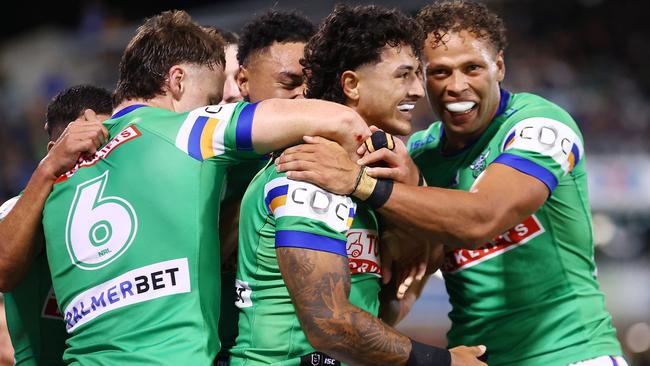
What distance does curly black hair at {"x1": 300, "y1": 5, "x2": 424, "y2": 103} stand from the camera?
4.17 metres

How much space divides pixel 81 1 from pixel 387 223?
57.7ft

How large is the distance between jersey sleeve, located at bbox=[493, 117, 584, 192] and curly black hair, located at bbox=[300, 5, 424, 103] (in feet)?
2.25

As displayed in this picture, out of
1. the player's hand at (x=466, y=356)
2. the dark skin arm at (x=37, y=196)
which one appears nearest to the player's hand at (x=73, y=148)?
the dark skin arm at (x=37, y=196)

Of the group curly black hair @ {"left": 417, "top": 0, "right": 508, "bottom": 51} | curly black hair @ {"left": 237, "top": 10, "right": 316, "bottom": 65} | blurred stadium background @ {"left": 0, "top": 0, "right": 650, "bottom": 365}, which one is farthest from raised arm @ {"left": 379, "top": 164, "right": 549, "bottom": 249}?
blurred stadium background @ {"left": 0, "top": 0, "right": 650, "bottom": 365}

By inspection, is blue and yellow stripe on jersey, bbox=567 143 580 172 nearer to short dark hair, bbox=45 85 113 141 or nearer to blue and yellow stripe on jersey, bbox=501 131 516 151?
blue and yellow stripe on jersey, bbox=501 131 516 151

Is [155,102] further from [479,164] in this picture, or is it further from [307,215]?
[479,164]

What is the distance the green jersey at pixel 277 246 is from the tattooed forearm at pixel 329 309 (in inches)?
2.1

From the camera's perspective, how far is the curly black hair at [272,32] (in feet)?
17.3

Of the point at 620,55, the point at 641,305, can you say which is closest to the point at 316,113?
the point at 641,305

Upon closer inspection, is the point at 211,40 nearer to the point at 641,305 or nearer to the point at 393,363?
the point at 393,363

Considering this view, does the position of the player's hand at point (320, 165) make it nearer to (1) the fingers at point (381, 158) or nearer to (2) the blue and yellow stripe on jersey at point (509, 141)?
(1) the fingers at point (381, 158)

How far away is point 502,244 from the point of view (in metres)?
4.84

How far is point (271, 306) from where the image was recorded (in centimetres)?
387

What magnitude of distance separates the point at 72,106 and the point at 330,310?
2090mm
